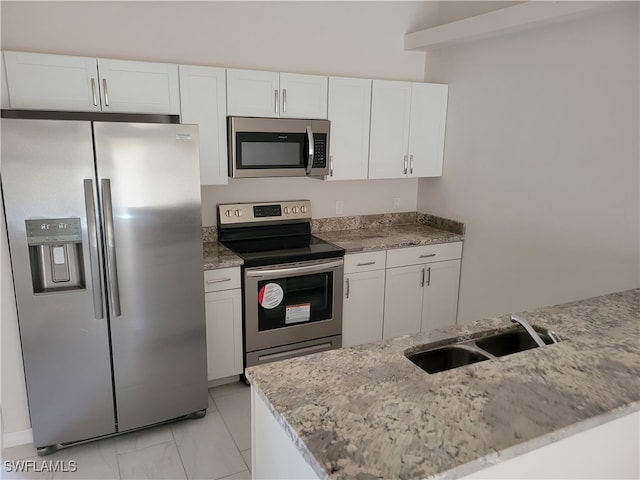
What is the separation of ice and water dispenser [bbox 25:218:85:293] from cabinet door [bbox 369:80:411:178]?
2057mm

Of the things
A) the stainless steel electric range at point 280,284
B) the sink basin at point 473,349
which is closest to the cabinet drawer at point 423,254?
the stainless steel electric range at point 280,284

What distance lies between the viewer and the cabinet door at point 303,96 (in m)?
3.09

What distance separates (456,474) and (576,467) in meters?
0.49

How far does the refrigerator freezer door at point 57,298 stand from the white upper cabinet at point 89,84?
47 cm

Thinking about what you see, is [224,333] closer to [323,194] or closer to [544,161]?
[323,194]

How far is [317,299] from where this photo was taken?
3.20 metres

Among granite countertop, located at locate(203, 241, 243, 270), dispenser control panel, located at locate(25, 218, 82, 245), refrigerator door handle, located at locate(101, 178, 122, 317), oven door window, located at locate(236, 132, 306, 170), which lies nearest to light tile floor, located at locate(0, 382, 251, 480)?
refrigerator door handle, located at locate(101, 178, 122, 317)

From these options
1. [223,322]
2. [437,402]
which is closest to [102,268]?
[223,322]

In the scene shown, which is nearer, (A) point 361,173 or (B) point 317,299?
(B) point 317,299

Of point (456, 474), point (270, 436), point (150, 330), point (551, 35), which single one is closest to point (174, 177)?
point (150, 330)

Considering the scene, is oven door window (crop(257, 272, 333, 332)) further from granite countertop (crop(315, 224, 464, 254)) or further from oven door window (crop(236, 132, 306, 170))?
oven door window (crop(236, 132, 306, 170))

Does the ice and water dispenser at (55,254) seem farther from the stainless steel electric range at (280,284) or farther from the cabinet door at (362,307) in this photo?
the cabinet door at (362,307)

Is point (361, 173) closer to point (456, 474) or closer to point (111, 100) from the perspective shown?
point (111, 100)

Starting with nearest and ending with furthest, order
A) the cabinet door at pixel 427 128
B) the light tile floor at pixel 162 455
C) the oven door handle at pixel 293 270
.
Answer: the light tile floor at pixel 162 455, the oven door handle at pixel 293 270, the cabinet door at pixel 427 128
